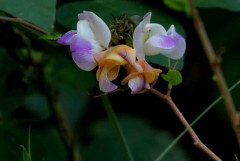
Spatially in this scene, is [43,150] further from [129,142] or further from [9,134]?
[129,142]

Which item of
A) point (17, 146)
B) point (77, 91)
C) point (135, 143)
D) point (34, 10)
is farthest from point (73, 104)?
point (34, 10)

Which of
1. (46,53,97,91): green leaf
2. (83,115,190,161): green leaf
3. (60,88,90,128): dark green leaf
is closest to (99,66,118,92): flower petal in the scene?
(46,53,97,91): green leaf

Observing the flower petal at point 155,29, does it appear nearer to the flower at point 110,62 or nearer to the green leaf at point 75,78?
the flower at point 110,62

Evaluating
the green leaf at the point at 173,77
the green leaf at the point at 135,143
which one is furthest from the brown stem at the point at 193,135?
the green leaf at the point at 135,143

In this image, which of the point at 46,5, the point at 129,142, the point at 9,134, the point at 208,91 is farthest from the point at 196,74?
the point at 46,5

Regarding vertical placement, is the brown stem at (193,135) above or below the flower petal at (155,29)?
below
